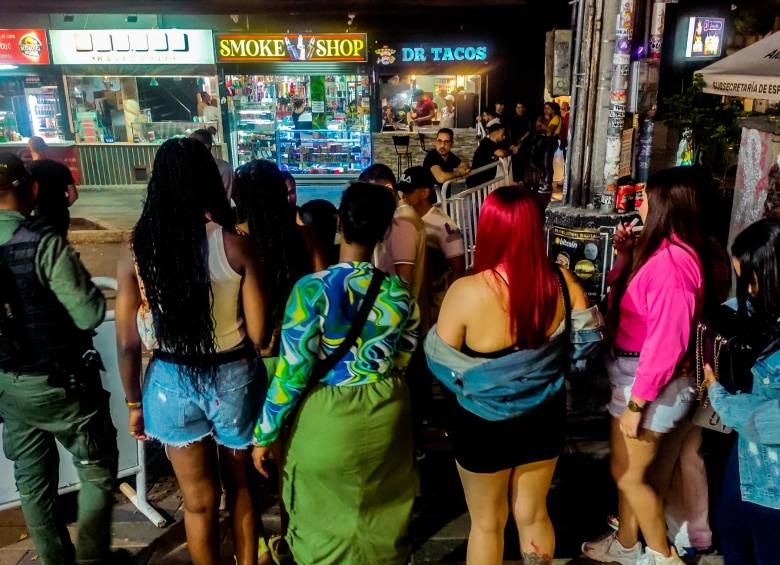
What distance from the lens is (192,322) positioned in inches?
95.1

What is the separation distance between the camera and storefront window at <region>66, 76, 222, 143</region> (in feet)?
46.1

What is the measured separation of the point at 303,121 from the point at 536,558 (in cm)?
1288

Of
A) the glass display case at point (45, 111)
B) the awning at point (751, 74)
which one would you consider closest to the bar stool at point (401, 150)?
the glass display case at point (45, 111)

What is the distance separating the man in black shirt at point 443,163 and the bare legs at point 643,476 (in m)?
5.31

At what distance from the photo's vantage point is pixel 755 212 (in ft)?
17.3

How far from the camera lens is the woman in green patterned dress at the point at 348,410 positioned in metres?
2.33

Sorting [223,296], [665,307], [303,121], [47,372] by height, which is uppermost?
[303,121]

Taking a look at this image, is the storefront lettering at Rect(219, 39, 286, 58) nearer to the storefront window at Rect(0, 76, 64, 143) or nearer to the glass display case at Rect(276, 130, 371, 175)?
the glass display case at Rect(276, 130, 371, 175)

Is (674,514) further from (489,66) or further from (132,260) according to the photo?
(489,66)

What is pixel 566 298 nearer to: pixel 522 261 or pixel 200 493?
pixel 522 261

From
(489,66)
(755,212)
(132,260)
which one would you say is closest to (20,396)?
(132,260)

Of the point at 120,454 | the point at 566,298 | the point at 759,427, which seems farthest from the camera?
the point at 120,454

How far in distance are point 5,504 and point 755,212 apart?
5.56 m

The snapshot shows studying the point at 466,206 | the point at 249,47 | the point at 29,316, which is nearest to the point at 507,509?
the point at 29,316
